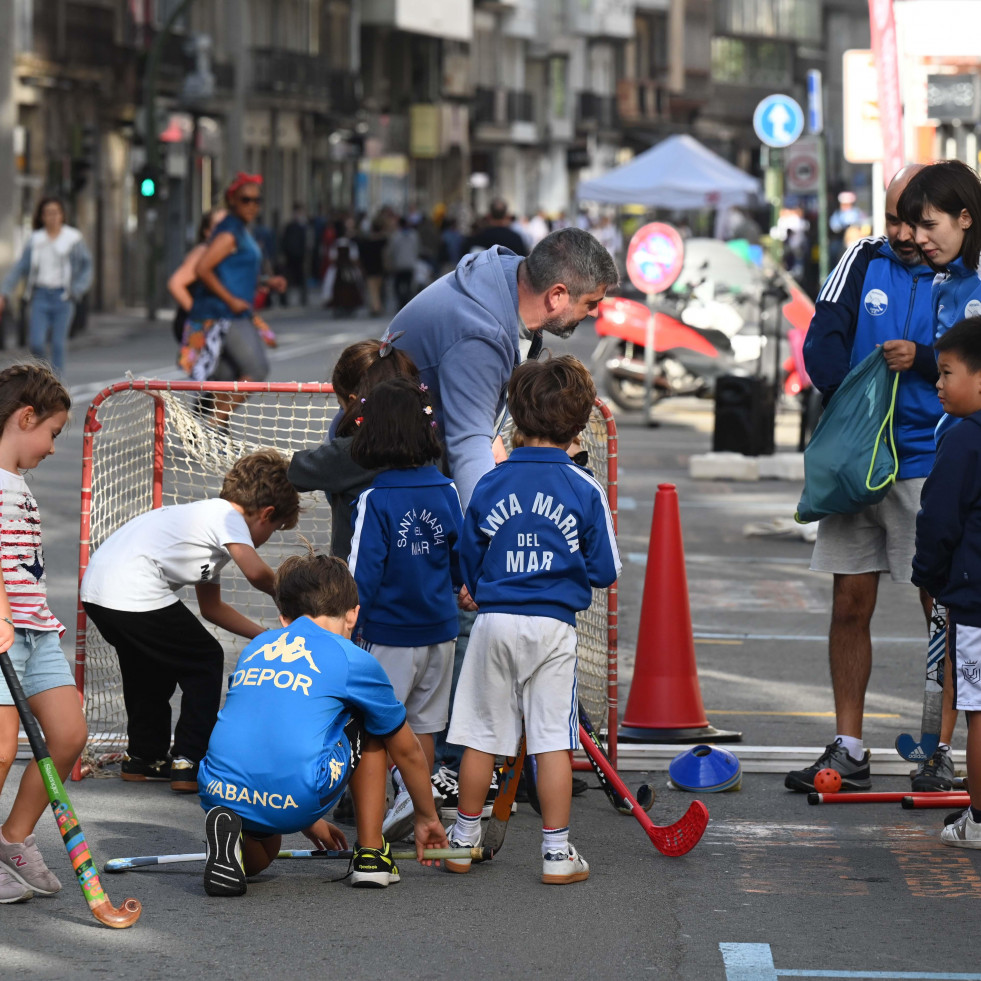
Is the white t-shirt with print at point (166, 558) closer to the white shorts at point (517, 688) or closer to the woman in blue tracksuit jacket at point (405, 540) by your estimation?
the woman in blue tracksuit jacket at point (405, 540)

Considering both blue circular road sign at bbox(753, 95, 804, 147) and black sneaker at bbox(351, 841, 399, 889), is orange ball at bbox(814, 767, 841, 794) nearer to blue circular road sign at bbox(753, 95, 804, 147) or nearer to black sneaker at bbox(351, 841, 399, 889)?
black sneaker at bbox(351, 841, 399, 889)

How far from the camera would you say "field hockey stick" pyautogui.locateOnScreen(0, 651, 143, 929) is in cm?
504

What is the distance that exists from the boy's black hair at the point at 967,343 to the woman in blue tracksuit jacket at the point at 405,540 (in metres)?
1.48

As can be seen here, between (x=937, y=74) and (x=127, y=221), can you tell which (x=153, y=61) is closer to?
(x=127, y=221)

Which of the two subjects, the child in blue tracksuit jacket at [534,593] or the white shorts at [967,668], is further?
the white shorts at [967,668]

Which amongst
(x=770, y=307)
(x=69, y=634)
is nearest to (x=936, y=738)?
(x=69, y=634)

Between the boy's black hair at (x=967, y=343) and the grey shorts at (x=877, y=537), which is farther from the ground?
the boy's black hair at (x=967, y=343)

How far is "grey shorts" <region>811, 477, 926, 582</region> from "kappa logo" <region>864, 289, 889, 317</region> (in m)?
0.54

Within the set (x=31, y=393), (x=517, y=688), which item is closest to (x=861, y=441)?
(x=517, y=688)

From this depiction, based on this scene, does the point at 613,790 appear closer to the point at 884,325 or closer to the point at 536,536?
the point at 536,536

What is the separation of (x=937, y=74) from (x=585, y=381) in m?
13.2

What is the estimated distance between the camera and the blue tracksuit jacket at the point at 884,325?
6559mm

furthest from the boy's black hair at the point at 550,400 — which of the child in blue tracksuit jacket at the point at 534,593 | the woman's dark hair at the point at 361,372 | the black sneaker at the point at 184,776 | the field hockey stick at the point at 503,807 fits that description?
the black sneaker at the point at 184,776

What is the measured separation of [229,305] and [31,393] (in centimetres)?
869
